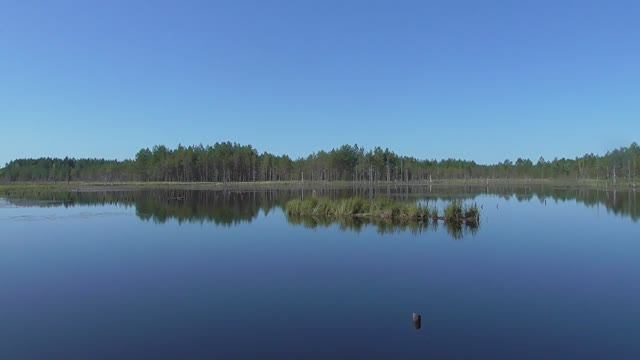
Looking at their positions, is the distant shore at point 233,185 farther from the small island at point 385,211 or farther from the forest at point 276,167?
the small island at point 385,211

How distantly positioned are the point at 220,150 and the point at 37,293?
135 metres

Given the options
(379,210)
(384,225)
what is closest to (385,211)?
(379,210)

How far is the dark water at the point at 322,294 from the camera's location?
10695 millimetres

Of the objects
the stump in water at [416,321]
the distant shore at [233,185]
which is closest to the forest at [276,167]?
the distant shore at [233,185]

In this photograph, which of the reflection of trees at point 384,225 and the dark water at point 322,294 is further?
the reflection of trees at point 384,225

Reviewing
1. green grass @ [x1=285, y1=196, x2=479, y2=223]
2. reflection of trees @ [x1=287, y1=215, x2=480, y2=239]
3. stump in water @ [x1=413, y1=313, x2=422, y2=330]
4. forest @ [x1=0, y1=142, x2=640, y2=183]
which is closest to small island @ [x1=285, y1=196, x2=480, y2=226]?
green grass @ [x1=285, y1=196, x2=479, y2=223]

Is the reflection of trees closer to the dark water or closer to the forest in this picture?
the dark water

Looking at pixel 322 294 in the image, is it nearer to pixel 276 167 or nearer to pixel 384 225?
pixel 384 225

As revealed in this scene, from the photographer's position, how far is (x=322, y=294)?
595 inches

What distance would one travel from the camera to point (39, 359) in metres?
9.99

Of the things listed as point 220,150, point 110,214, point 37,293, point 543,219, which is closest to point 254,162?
point 220,150

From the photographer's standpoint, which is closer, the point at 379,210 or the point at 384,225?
the point at 384,225

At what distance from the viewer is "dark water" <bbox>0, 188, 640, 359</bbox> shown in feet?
35.1

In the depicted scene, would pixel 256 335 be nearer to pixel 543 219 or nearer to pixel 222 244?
pixel 222 244
